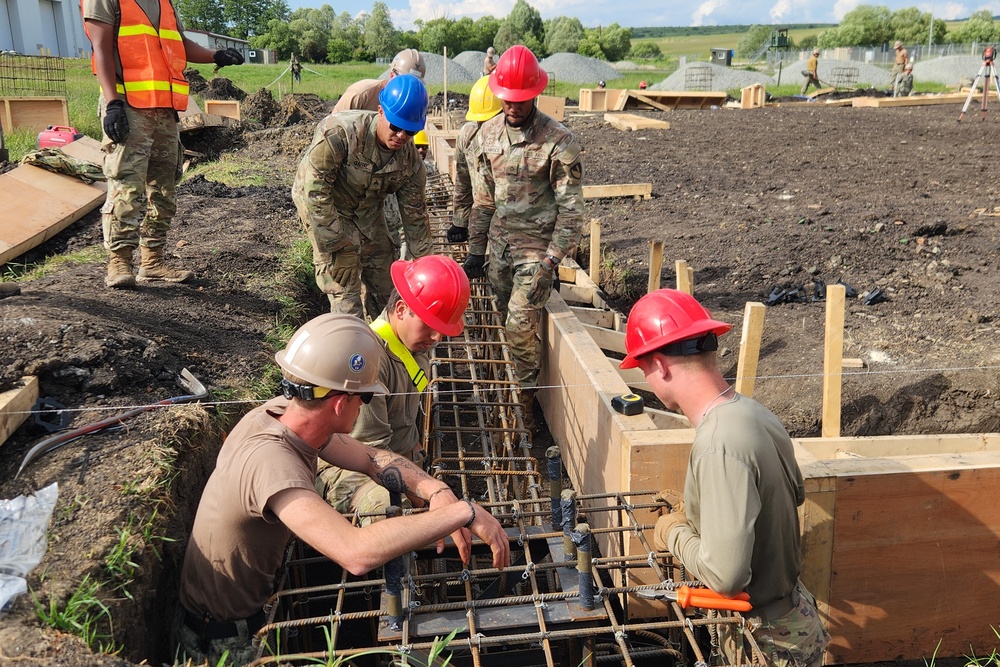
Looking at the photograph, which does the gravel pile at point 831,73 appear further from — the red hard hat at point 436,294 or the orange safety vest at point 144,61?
the red hard hat at point 436,294

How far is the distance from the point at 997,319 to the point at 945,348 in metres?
0.65

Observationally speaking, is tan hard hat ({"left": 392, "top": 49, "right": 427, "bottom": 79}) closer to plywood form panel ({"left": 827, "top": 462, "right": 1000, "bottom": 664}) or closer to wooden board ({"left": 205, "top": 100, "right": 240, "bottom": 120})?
plywood form panel ({"left": 827, "top": 462, "right": 1000, "bottom": 664})

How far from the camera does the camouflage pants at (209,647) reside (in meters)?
2.63

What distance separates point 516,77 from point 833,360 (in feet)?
8.25

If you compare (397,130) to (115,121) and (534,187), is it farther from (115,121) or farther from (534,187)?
(115,121)

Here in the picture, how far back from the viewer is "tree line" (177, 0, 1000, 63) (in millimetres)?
59781

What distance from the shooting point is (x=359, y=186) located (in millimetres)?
4766

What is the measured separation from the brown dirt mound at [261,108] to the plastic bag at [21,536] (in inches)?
679

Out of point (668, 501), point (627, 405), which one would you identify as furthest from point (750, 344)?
point (668, 501)

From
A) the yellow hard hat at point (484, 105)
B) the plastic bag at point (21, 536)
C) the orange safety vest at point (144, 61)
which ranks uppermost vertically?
the orange safety vest at point (144, 61)

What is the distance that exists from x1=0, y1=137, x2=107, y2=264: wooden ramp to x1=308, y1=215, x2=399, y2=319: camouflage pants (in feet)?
10.6

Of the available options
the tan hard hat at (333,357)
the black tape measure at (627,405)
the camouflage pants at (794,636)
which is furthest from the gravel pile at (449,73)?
the camouflage pants at (794,636)

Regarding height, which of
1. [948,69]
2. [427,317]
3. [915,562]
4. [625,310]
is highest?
[948,69]

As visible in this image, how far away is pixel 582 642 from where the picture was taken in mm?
2838
